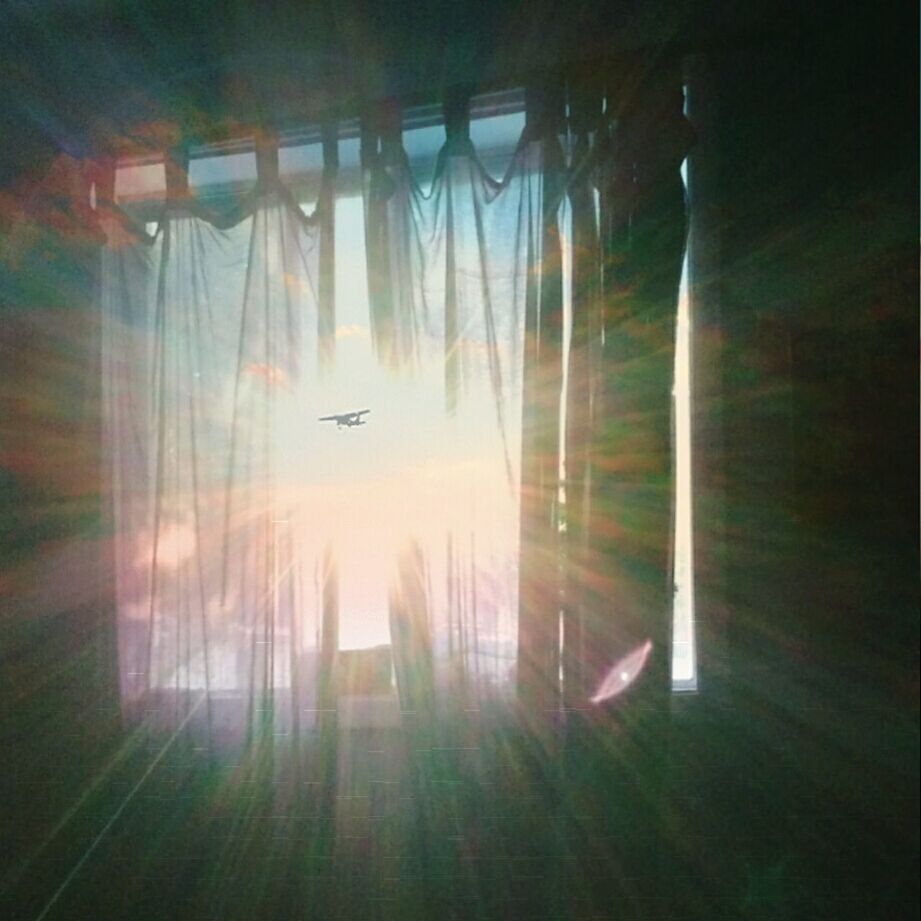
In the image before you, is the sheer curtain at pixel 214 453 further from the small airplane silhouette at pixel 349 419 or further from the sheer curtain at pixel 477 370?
the sheer curtain at pixel 477 370

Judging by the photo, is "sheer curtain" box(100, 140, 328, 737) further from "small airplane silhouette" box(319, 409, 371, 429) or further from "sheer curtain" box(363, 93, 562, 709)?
"sheer curtain" box(363, 93, 562, 709)

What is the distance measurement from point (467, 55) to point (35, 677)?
1600 mm

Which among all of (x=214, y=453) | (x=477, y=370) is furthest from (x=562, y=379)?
(x=214, y=453)

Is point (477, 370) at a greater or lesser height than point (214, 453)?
greater

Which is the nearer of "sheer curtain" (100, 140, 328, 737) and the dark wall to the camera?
the dark wall

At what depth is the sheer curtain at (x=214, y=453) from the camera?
131 cm

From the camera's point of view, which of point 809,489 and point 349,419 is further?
point 349,419

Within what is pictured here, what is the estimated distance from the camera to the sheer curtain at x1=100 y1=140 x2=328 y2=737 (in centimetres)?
131

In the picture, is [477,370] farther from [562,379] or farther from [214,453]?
[214,453]

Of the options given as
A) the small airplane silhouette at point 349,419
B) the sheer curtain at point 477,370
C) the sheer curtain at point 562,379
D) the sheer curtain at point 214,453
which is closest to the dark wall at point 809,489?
the sheer curtain at point 562,379

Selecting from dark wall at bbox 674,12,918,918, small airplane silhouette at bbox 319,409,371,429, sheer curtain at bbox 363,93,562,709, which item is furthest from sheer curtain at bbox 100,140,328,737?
dark wall at bbox 674,12,918,918

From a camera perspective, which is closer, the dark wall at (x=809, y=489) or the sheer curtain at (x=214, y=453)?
the dark wall at (x=809, y=489)

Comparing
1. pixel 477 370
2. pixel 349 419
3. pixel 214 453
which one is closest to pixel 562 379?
pixel 477 370

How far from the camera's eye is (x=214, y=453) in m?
1.36
